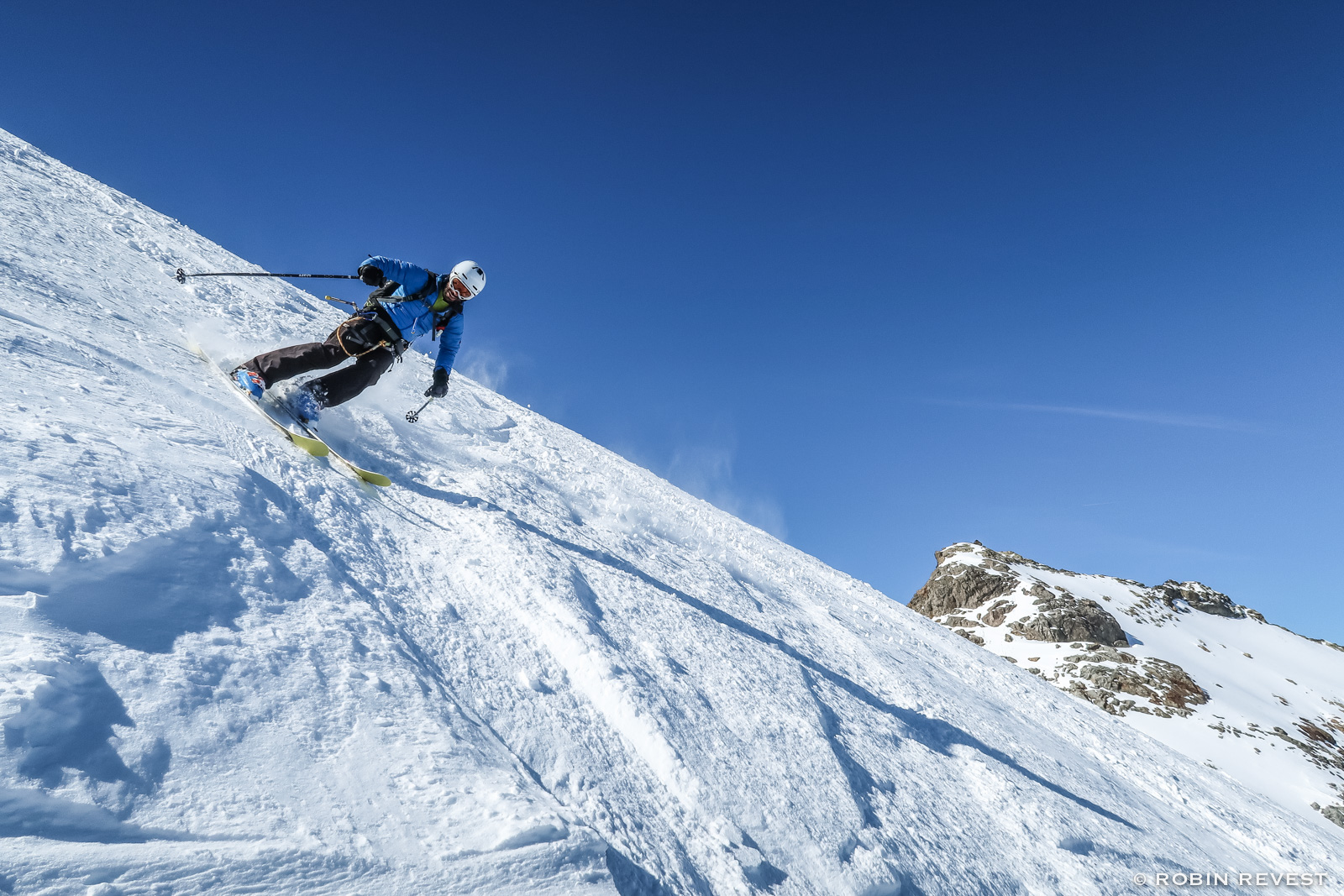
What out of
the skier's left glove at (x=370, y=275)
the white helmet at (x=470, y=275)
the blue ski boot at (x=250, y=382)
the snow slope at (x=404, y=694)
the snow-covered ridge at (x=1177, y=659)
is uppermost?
the snow-covered ridge at (x=1177, y=659)

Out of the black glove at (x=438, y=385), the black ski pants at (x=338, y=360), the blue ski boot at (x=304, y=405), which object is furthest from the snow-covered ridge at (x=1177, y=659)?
the blue ski boot at (x=304, y=405)

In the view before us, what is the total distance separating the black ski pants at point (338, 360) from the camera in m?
6.78

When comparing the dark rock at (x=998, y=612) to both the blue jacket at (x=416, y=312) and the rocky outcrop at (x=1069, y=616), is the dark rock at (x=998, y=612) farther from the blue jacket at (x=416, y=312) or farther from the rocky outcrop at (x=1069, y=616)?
the blue jacket at (x=416, y=312)

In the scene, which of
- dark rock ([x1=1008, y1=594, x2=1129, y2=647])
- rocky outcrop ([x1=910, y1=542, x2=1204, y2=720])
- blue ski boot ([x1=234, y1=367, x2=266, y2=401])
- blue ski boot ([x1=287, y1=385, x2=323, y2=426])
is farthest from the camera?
dark rock ([x1=1008, y1=594, x2=1129, y2=647])

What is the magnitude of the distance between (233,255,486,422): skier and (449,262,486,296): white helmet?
0.01 metres

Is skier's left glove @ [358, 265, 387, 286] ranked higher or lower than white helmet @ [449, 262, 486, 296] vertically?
lower

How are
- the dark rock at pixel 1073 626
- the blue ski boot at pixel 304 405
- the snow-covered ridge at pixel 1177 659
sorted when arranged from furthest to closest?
the dark rock at pixel 1073 626
the snow-covered ridge at pixel 1177 659
the blue ski boot at pixel 304 405

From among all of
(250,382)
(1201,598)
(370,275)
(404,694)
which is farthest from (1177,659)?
(250,382)

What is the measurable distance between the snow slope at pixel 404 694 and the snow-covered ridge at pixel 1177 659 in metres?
35.9

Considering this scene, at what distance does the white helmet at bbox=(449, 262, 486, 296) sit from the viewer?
8.09 meters

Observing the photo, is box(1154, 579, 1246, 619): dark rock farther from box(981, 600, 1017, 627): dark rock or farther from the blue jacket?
the blue jacket

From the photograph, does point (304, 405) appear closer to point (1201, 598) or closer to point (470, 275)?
point (470, 275)

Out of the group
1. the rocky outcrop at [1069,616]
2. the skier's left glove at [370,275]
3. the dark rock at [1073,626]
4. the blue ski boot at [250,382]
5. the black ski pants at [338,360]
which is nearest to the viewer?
the blue ski boot at [250,382]

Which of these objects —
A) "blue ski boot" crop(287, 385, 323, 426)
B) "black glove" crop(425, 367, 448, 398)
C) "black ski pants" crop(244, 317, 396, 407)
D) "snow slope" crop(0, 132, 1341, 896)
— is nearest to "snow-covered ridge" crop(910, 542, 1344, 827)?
"snow slope" crop(0, 132, 1341, 896)
